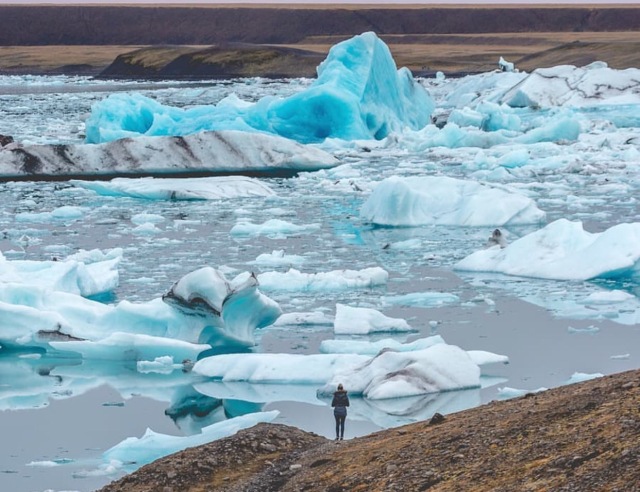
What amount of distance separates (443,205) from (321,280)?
416cm

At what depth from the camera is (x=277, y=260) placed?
471 inches

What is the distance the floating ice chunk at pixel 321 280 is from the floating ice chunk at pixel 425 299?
2.14 ft

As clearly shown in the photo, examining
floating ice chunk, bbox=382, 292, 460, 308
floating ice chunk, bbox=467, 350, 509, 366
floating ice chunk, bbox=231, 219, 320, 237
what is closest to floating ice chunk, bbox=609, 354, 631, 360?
floating ice chunk, bbox=467, 350, 509, 366

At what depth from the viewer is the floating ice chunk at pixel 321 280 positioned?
10.9 meters

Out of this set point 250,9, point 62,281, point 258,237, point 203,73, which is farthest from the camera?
point 250,9

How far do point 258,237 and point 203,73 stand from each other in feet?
152

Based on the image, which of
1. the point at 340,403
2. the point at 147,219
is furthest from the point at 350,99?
the point at 340,403

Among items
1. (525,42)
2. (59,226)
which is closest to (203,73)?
(525,42)

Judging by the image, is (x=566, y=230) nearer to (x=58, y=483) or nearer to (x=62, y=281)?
(x=62, y=281)

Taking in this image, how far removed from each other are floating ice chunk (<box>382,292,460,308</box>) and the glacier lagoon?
20 millimetres

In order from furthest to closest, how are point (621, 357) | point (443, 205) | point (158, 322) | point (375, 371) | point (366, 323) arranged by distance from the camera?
point (443, 205) < point (158, 322) < point (366, 323) < point (621, 357) < point (375, 371)

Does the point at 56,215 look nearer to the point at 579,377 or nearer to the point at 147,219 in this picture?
the point at 147,219

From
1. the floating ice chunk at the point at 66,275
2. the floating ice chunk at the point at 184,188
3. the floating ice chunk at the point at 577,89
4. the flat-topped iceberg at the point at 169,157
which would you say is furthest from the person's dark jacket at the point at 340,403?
the floating ice chunk at the point at 577,89

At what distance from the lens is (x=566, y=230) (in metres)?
11.6
